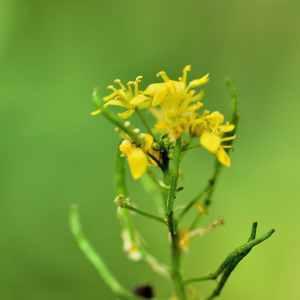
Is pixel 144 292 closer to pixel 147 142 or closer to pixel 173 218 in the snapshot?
pixel 173 218

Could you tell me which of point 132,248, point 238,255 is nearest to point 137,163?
point 238,255

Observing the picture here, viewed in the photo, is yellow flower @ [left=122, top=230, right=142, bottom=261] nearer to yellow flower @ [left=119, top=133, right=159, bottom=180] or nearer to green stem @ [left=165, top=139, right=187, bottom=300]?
green stem @ [left=165, top=139, right=187, bottom=300]

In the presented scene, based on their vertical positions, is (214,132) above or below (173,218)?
above

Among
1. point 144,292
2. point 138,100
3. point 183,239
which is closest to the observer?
point 138,100

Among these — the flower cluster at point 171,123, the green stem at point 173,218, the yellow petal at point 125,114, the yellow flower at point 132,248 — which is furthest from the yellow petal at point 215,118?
the yellow flower at point 132,248

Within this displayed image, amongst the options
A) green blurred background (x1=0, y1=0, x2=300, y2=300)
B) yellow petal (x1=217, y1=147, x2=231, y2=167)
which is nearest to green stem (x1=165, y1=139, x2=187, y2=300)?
yellow petal (x1=217, y1=147, x2=231, y2=167)

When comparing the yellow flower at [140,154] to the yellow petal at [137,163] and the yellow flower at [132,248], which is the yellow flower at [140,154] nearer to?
the yellow petal at [137,163]

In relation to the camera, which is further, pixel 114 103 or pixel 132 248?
pixel 132 248
